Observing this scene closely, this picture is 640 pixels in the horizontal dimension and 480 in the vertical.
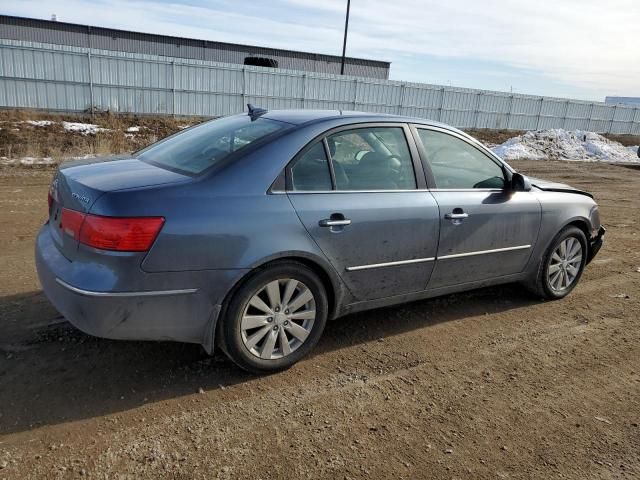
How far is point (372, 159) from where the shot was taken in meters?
3.78

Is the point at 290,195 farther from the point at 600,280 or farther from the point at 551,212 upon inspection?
the point at 600,280

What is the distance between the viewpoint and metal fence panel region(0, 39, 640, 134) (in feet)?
66.3

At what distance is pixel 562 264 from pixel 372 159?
238 centimetres

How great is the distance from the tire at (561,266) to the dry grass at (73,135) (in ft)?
37.6

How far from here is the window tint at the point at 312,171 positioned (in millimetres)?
3346

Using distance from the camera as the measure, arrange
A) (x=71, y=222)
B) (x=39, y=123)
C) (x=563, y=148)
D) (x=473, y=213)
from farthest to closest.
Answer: (x=563, y=148)
(x=39, y=123)
(x=473, y=213)
(x=71, y=222)

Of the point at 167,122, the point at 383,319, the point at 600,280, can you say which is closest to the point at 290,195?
the point at 383,319

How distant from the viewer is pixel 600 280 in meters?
5.67

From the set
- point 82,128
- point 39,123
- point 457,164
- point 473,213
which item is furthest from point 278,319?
point 39,123

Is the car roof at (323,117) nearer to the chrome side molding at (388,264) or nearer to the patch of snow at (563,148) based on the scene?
the chrome side molding at (388,264)

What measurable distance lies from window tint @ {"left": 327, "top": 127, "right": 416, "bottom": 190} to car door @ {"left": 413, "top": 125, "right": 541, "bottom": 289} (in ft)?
0.64

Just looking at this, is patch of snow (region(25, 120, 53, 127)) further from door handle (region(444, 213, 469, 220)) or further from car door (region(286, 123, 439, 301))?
door handle (region(444, 213, 469, 220))

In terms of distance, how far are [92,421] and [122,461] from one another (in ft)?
1.32

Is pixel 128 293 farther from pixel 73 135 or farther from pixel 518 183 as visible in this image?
pixel 73 135
